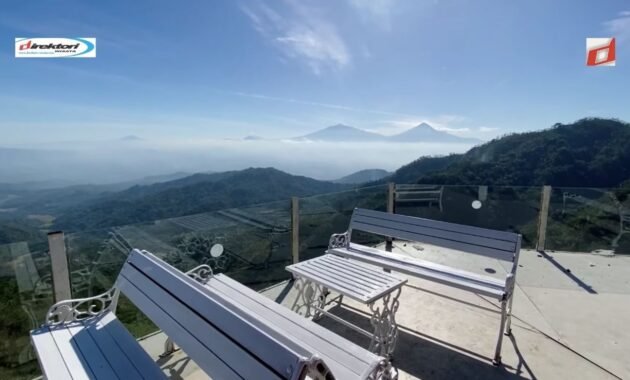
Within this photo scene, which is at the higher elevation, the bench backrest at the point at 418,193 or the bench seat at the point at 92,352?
the bench backrest at the point at 418,193

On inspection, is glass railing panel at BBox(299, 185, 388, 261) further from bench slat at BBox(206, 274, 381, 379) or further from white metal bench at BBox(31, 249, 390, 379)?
white metal bench at BBox(31, 249, 390, 379)

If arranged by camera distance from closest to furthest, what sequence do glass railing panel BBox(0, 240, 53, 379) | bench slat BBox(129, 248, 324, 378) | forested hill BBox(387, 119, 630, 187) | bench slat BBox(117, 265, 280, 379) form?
bench slat BBox(129, 248, 324, 378) < bench slat BBox(117, 265, 280, 379) < glass railing panel BBox(0, 240, 53, 379) < forested hill BBox(387, 119, 630, 187)

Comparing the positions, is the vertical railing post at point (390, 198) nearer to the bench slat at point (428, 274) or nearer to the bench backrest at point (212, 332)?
the bench slat at point (428, 274)

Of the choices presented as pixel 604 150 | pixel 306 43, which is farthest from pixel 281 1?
pixel 604 150

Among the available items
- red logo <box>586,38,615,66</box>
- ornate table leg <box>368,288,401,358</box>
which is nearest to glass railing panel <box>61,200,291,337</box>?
ornate table leg <box>368,288,401,358</box>

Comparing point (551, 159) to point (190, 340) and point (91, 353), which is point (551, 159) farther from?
point (91, 353)

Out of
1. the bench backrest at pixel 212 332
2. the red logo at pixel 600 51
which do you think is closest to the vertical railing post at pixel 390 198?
the bench backrest at pixel 212 332
